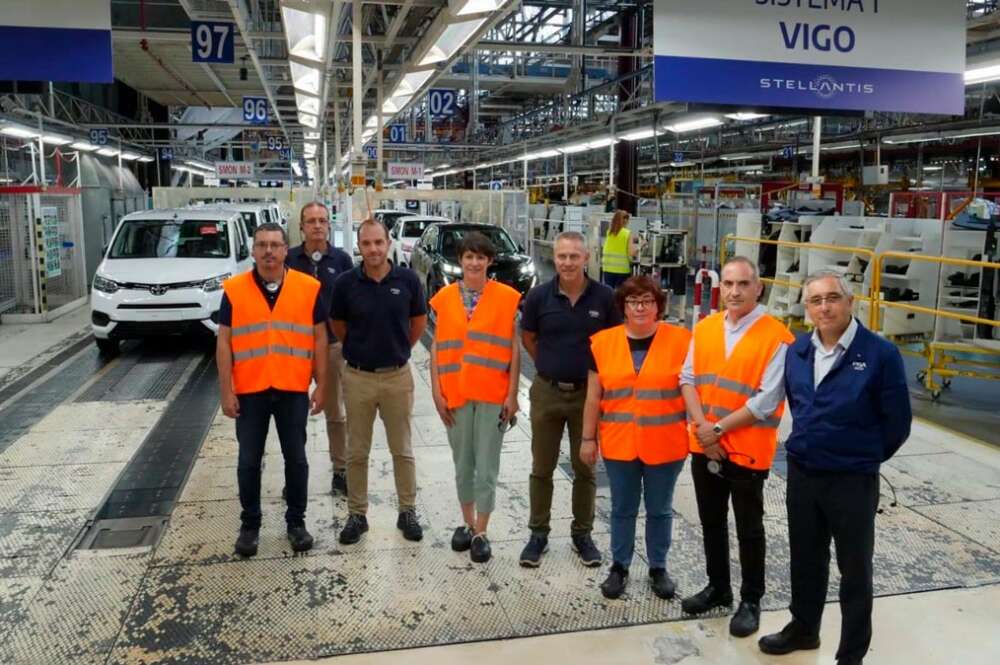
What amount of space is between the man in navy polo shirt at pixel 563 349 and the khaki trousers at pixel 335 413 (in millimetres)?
1594

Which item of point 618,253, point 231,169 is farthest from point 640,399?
point 231,169

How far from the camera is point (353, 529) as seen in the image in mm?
4754

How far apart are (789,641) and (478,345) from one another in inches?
81.0

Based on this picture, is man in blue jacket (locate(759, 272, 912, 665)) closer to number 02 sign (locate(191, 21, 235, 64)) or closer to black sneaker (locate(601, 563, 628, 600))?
black sneaker (locate(601, 563, 628, 600))

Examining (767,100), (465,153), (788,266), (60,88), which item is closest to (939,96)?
(767,100)

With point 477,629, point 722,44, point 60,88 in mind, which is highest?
point 60,88

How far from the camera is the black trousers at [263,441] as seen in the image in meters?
4.52

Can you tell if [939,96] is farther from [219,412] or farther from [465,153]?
[465,153]

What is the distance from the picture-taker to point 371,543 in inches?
188

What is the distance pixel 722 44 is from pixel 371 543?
14.2 feet

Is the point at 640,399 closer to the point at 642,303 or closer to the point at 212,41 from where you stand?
the point at 642,303

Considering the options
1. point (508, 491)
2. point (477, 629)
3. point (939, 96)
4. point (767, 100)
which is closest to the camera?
point (477, 629)

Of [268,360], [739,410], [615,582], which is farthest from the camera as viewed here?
[268,360]

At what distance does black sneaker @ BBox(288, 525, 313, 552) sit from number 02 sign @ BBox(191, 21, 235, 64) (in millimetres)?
7864
